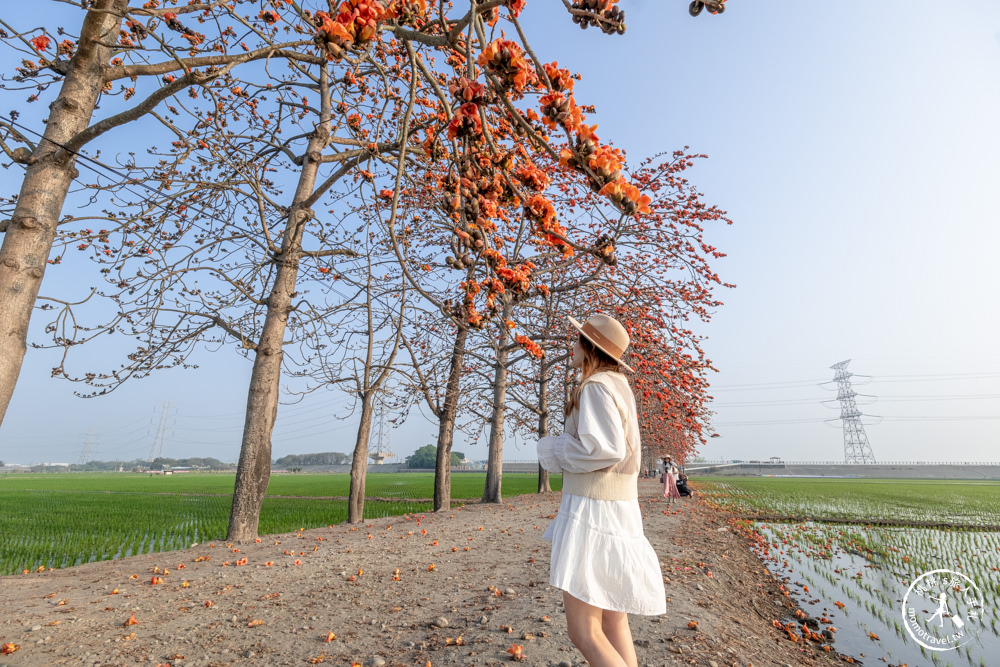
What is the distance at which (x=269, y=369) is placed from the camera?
7262mm

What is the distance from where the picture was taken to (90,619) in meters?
3.72

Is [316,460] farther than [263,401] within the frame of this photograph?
Yes

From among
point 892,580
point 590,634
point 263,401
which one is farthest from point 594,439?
point 892,580

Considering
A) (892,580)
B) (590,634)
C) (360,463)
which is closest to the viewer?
(590,634)

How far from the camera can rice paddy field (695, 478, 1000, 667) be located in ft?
15.5

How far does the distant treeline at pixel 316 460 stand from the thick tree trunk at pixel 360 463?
120703 mm

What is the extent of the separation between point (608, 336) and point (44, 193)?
4.43 meters

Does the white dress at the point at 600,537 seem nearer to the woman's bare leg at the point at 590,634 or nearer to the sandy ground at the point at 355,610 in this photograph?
the woman's bare leg at the point at 590,634

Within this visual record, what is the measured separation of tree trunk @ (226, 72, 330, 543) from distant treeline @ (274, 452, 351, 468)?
12292 centimetres

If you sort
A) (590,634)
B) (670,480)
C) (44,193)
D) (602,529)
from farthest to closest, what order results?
1. (670,480)
2. (44,193)
3. (602,529)
4. (590,634)

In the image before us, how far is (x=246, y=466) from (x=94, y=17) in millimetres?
5462

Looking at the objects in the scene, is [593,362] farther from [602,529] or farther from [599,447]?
[602,529]

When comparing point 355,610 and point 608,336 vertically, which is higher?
point 608,336

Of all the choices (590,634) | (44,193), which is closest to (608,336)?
(590,634)
